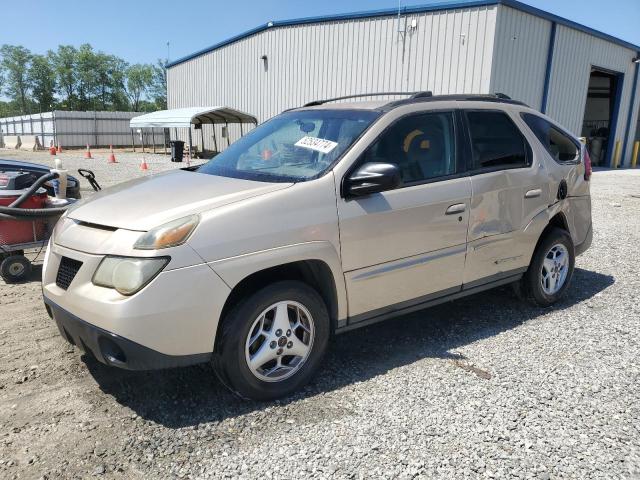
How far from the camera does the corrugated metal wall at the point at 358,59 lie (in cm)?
1623

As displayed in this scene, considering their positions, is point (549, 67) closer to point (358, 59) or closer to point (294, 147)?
point (358, 59)

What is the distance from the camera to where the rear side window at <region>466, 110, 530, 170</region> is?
4.04 meters

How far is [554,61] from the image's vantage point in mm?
18562

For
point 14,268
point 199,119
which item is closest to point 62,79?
Answer: point 199,119

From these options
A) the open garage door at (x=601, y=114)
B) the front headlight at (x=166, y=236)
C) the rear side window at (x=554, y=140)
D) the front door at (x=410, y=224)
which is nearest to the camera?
the front headlight at (x=166, y=236)

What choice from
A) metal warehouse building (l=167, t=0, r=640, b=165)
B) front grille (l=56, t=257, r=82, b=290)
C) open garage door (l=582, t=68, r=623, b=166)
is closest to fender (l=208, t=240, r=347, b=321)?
front grille (l=56, t=257, r=82, b=290)

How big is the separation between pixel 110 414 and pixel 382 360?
1.84m

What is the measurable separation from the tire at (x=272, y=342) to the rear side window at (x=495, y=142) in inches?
72.2

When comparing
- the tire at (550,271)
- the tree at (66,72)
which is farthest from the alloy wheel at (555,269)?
the tree at (66,72)

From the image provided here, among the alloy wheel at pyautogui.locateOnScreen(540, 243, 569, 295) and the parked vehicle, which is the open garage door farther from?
the parked vehicle

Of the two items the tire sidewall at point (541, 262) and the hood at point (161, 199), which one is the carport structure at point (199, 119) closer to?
the tire sidewall at point (541, 262)

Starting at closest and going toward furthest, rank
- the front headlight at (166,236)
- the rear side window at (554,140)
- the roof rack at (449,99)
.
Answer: the front headlight at (166,236)
the roof rack at (449,99)
the rear side window at (554,140)

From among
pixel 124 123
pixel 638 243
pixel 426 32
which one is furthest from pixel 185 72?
pixel 638 243

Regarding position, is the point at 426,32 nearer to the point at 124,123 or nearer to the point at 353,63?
the point at 353,63
